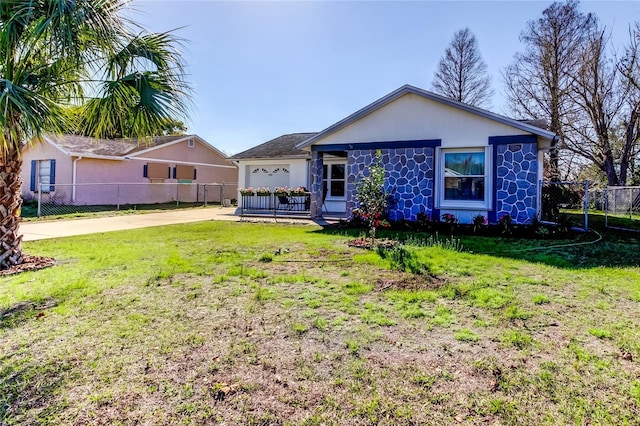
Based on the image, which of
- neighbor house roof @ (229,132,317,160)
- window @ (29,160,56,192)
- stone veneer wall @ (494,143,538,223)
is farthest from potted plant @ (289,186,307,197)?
window @ (29,160,56,192)

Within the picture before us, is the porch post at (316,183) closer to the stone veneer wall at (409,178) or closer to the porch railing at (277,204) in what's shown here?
the porch railing at (277,204)

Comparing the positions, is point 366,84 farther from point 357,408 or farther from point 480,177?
point 357,408

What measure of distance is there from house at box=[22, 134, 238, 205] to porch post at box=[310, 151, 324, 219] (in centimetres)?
978

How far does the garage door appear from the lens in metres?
17.8

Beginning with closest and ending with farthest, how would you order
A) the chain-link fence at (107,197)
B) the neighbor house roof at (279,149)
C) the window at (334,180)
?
1. the window at (334,180)
2. the neighbor house roof at (279,149)
3. the chain-link fence at (107,197)

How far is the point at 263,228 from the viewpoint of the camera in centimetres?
1141

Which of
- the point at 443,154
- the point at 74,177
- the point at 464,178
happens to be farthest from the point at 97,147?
the point at 464,178

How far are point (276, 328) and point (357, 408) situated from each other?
146 cm

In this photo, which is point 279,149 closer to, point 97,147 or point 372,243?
point 97,147

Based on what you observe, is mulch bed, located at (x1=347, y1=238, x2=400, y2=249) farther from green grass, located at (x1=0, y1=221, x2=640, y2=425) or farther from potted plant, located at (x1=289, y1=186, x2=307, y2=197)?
potted plant, located at (x1=289, y1=186, x2=307, y2=197)

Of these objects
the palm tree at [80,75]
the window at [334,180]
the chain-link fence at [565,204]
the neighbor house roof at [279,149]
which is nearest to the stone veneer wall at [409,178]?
the chain-link fence at [565,204]

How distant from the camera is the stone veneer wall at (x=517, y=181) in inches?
404

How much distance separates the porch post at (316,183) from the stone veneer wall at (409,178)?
6.29 feet

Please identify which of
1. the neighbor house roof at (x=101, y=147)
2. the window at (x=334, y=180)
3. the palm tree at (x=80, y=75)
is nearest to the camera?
the palm tree at (x=80, y=75)
